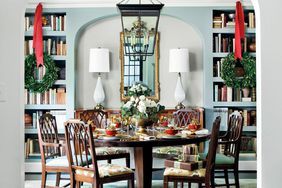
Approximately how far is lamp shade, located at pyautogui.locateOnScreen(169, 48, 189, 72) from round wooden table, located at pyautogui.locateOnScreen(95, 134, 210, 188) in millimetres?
2255

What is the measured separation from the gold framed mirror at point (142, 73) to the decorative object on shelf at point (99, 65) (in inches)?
12.5

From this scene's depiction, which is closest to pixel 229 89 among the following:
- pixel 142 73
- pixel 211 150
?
pixel 142 73

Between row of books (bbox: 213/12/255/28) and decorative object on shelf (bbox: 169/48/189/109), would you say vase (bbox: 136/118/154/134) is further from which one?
row of books (bbox: 213/12/255/28)

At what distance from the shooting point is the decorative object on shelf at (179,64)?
769cm

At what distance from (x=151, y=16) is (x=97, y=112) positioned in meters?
2.30

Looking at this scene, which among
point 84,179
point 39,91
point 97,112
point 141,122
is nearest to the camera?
point 84,179

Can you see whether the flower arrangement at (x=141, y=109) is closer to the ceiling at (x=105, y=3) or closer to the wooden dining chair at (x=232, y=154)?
the wooden dining chair at (x=232, y=154)

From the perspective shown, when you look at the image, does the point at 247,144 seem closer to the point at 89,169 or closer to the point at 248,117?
the point at 248,117

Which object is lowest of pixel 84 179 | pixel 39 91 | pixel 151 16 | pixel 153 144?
pixel 84 179

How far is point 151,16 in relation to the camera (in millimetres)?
5098

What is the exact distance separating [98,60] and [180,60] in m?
1.23
